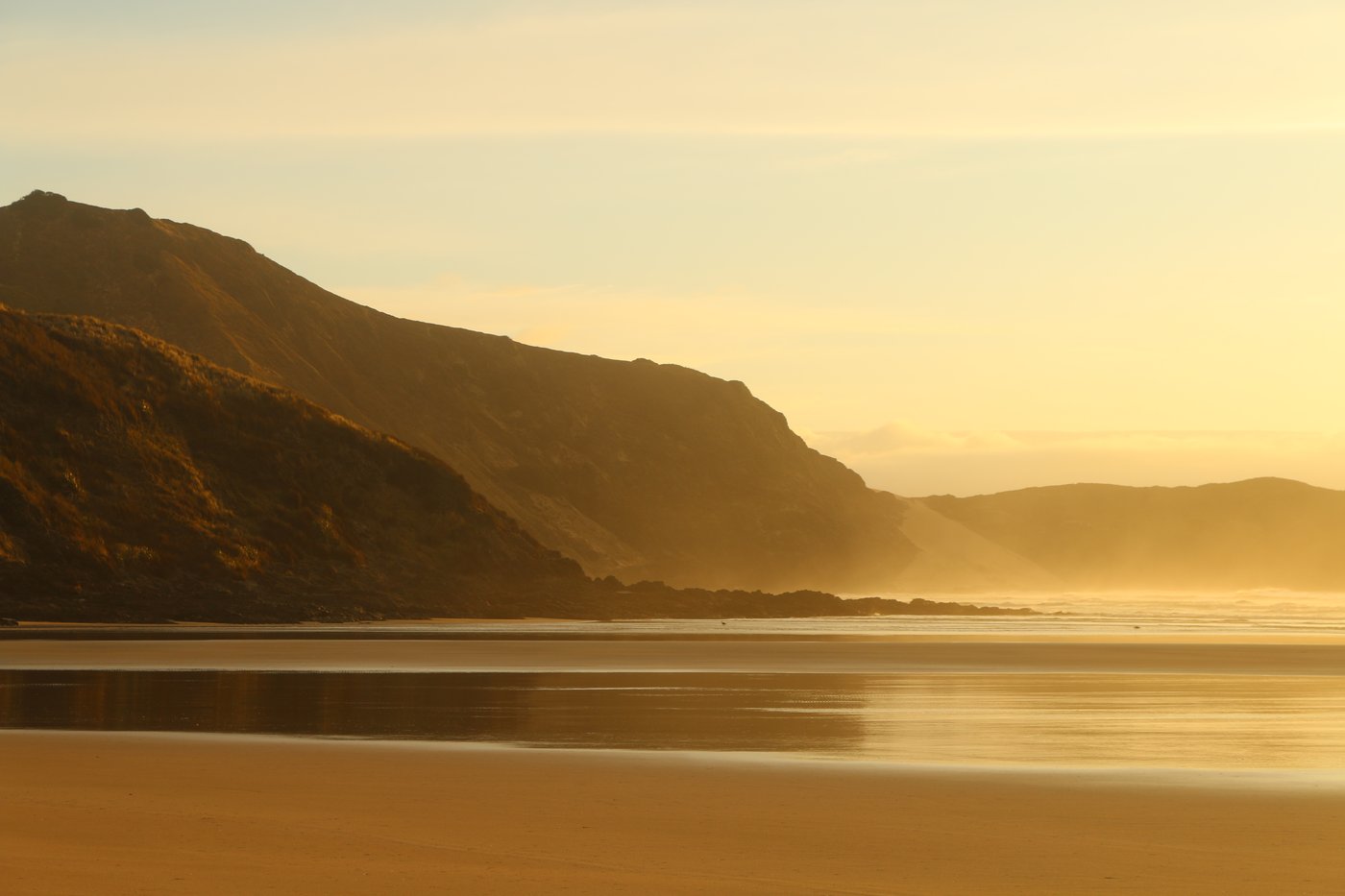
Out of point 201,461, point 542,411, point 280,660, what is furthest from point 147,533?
point 542,411

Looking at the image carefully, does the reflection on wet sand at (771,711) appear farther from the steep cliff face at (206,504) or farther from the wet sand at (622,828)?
the steep cliff face at (206,504)

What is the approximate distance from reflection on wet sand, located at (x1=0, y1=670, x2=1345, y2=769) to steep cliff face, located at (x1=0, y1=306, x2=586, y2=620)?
40.9 m

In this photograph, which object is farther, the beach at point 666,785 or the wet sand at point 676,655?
the wet sand at point 676,655

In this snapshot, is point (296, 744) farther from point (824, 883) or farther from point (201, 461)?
point (201, 461)

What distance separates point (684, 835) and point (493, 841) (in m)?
1.57

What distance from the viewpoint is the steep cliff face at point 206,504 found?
71.7m

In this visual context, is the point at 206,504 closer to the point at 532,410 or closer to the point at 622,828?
the point at 622,828

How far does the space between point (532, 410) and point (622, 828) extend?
15441 centimetres

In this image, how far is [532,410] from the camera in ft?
545

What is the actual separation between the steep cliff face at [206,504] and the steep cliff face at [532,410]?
33216 millimetres

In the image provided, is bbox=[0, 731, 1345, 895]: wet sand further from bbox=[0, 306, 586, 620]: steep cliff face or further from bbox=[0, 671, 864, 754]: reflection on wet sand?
bbox=[0, 306, 586, 620]: steep cliff face

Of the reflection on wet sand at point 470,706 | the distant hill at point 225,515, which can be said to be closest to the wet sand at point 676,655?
the reflection on wet sand at point 470,706

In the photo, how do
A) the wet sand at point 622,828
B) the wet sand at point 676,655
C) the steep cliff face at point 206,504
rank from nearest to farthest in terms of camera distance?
the wet sand at point 622,828, the wet sand at point 676,655, the steep cliff face at point 206,504

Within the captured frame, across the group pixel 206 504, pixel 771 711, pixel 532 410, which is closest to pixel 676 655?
pixel 771 711
